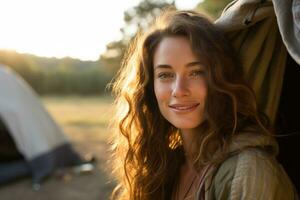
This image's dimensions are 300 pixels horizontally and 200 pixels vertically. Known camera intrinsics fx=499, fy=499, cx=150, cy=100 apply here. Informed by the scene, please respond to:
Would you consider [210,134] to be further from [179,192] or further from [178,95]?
[179,192]

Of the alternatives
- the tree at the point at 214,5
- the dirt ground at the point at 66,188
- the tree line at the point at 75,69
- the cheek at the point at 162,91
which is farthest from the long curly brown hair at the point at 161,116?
the tree line at the point at 75,69

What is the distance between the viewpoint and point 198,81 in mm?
1716

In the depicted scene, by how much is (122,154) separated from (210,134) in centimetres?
55

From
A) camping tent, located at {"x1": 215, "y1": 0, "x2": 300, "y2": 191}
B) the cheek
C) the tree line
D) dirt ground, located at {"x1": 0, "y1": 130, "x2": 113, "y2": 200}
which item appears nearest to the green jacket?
camping tent, located at {"x1": 215, "y1": 0, "x2": 300, "y2": 191}

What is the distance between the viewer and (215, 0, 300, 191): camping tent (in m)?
1.62

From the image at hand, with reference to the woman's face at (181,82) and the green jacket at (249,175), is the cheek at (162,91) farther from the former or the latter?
the green jacket at (249,175)

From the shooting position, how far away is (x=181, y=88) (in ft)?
5.61

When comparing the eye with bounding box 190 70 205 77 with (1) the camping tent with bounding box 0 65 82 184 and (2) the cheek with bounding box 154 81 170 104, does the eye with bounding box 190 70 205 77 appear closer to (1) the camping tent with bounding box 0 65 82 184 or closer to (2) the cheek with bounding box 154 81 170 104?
(2) the cheek with bounding box 154 81 170 104

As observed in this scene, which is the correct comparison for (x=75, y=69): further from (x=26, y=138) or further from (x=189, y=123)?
(x=189, y=123)

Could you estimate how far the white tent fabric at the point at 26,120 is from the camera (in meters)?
6.31

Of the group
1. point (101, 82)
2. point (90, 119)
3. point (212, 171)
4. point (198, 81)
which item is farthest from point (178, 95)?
point (101, 82)

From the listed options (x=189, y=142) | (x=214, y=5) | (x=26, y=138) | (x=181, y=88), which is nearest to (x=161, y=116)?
(x=189, y=142)

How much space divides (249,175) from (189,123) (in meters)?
0.39

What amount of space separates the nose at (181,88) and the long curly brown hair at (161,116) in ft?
0.26
